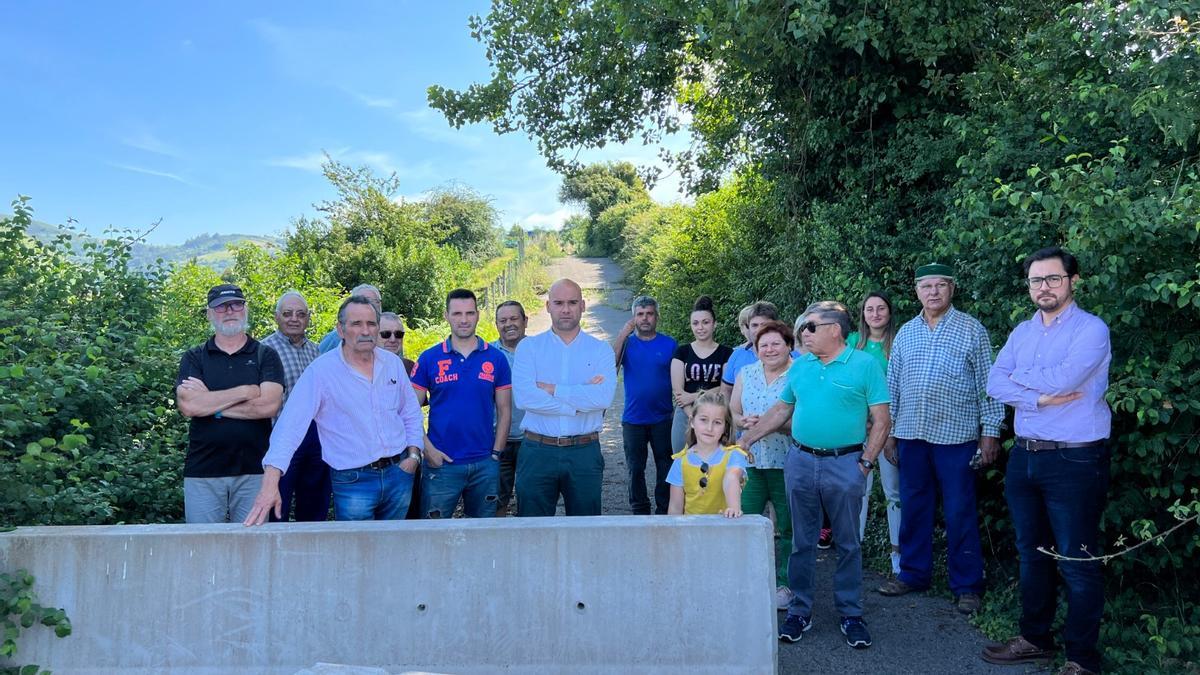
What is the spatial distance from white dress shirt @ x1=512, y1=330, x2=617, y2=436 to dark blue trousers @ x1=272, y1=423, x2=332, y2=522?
1.52 metres

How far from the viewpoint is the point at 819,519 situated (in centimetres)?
515

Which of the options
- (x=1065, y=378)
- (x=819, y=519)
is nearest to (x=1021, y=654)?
(x=819, y=519)

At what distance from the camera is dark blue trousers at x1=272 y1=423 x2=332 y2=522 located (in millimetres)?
5906

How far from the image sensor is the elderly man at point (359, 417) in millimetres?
4859

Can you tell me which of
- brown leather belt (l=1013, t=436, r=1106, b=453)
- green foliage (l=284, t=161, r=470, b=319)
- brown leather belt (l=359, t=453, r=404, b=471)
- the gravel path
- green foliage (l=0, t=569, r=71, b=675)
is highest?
green foliage (l=284, t=161, r=470, b=319)

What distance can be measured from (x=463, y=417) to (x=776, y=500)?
2067mm

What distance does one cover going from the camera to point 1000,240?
226 inches

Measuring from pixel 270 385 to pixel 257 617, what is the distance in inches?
57.4

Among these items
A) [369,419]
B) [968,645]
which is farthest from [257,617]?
[968,645]

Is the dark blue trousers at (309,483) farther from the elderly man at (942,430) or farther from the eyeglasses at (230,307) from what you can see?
the elderly man at (942,430)

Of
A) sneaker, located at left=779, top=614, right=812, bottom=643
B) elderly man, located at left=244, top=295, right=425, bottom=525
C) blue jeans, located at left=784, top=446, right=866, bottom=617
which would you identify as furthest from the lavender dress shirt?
elderly man, located at left=244, top=295, right=425, bottom=525

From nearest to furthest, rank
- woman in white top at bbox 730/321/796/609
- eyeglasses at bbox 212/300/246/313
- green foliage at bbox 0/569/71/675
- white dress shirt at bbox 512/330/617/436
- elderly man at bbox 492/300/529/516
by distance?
green foliage at bbox 0/569/71/675 < eyeglasses at bbox 212/300/246/313 < white dress shirt at bbox 512/330/617/436 < woman in white top at bbox 730/321/796/609 < elderly man at bbox 492/300/529/516

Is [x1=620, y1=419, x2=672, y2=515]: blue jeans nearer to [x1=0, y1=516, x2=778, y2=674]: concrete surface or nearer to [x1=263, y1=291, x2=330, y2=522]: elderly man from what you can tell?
[x1=263, y1=291, x2=330, y2=522]: elderly man

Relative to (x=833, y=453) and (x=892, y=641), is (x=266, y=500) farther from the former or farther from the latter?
(x=892, y=641)
